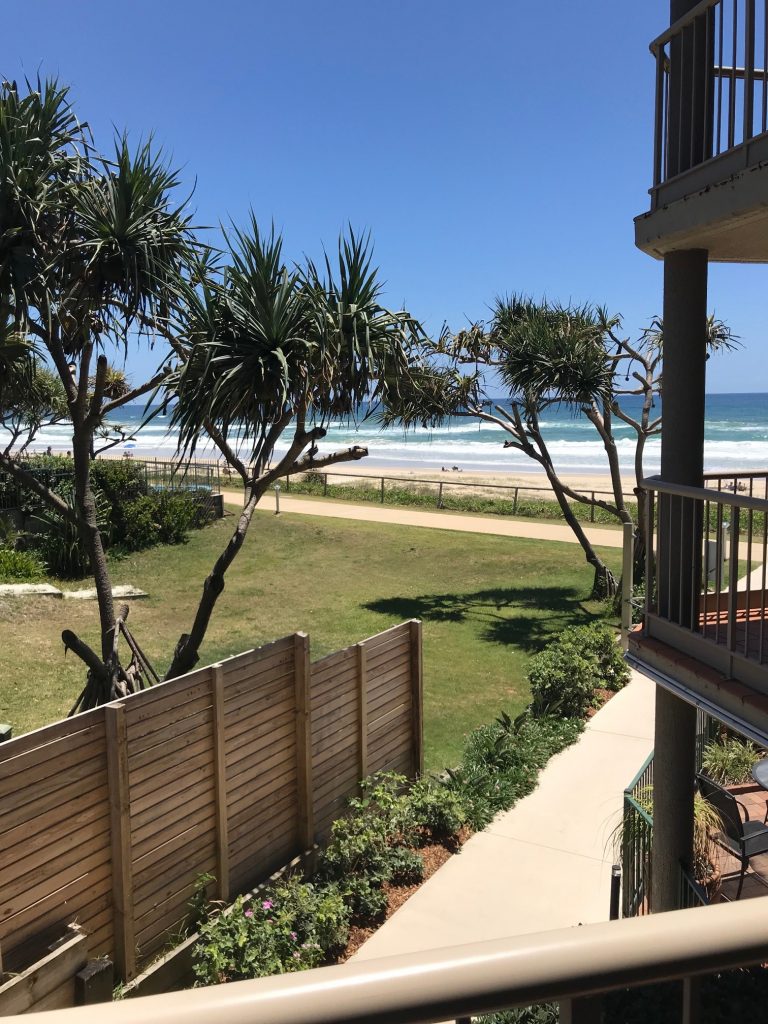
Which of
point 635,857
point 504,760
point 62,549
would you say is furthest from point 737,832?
point 62,549

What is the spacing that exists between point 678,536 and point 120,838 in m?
3.72

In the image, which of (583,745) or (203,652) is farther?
(203,652)

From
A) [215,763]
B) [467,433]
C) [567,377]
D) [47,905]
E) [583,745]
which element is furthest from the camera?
[467,433]

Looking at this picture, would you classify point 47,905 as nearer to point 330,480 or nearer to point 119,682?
point 119,682

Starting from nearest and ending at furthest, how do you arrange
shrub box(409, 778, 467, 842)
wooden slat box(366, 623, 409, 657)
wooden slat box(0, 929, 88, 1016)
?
1. wooden slat box(0, 929, 88, 1016)
2. shrub box(409, 778, 467, 842)
3. wooden slat box(366, 623, 409, 657)

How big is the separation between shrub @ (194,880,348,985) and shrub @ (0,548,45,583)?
10.8 metres

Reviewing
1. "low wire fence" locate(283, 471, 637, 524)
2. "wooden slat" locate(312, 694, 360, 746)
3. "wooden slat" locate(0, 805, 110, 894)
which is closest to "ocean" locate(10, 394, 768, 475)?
"low wire fence" locate(283, 471, 637, 524)

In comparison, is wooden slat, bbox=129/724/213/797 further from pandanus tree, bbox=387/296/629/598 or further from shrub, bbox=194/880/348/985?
pandanus tree, bbox=387/296/629/598

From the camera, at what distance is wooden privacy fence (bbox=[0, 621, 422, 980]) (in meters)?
4.44

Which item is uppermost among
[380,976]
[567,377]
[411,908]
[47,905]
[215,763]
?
[567,377]

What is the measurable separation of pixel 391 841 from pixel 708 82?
5.62m

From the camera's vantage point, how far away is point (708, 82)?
489cm

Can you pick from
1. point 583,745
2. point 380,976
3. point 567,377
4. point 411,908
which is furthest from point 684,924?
point 567,377

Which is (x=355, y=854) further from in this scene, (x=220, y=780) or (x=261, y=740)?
(x=220, y=780)
